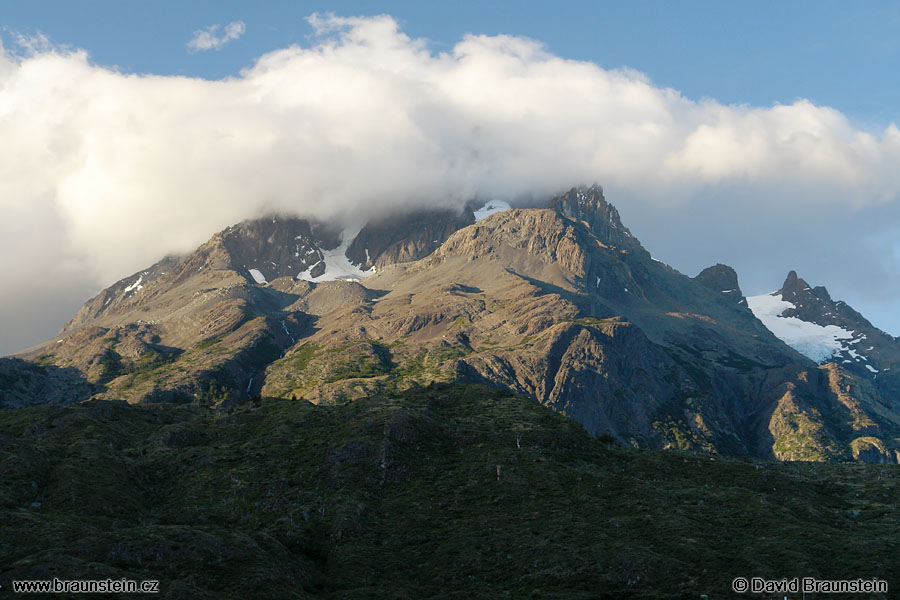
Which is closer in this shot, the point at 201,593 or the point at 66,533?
the point at 201,593

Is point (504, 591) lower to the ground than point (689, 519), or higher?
lower

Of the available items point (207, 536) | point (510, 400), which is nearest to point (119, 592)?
point (207, 536)

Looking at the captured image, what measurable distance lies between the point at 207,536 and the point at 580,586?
152ft

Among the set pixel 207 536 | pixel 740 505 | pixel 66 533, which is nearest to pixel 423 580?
pixel 207 536

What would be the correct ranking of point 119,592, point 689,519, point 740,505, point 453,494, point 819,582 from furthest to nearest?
1. point 453,494
2. point 740,505
3. point 689,519
4. point 819,582
5. point 119,592

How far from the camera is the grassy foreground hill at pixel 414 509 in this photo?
86250mm

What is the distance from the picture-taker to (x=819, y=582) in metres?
82.8

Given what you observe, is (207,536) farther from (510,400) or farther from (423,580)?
(510,400)

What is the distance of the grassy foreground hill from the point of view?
8625 centimetres

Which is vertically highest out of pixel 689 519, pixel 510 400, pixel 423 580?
pixel 510 400

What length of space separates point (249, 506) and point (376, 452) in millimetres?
24797

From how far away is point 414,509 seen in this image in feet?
376

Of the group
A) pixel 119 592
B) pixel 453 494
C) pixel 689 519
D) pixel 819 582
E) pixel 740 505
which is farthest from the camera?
pixel 453 494

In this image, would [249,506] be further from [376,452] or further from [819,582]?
[819,582]
